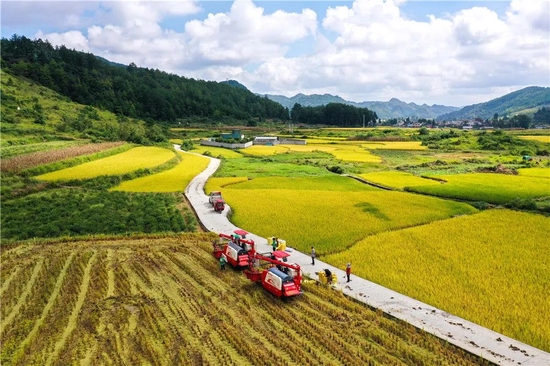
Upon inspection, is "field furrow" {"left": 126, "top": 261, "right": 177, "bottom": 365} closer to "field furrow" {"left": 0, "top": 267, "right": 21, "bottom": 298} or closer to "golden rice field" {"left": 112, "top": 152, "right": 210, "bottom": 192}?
"field furrow" {"left": 0, "top": 267, "right": 21, "bottom": 298}

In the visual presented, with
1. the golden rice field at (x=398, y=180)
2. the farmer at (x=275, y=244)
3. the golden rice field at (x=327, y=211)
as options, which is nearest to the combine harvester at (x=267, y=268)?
the farmer at (x=275, y=244)

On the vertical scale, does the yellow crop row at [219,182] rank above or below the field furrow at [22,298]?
below

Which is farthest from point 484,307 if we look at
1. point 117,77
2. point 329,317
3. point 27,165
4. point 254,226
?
point 117,77

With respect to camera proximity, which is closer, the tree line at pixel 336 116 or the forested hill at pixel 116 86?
the forested hill at pixel 116 86

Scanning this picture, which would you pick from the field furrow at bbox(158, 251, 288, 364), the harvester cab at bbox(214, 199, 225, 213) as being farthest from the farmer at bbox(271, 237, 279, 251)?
the harvester cab at bbox(214, 199, 225, 213)

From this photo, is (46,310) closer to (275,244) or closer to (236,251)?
(236,251)

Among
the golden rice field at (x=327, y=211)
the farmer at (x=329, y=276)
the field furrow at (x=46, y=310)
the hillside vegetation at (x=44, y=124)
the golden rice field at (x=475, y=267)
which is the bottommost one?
the field furrow at (x=46, y=310)

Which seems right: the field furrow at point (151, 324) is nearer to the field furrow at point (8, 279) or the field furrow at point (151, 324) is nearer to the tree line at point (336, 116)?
the field furrow at point (8, 279)

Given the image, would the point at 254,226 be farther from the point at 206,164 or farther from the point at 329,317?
the point at 206,164
